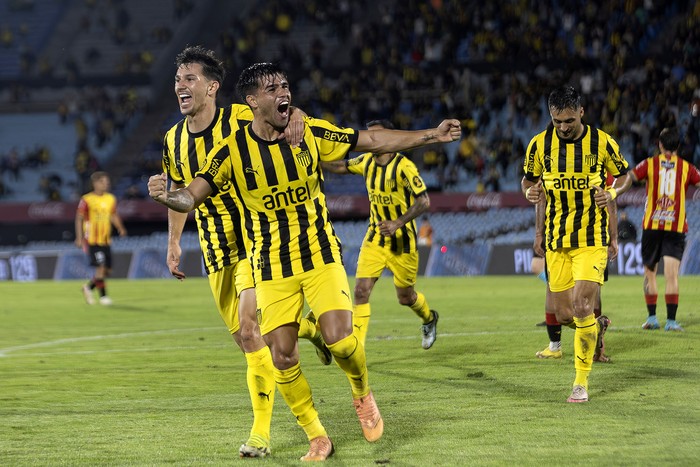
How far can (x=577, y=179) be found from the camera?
8672mm

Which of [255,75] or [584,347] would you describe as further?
[584,347]

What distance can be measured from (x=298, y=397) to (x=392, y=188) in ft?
17.0

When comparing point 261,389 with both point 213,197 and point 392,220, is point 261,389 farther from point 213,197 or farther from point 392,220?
point 392,220

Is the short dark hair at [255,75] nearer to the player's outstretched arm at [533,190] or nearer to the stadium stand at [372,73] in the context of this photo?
the player's outstretched arm at [533,190]

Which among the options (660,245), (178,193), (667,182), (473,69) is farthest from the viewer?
(473,69)

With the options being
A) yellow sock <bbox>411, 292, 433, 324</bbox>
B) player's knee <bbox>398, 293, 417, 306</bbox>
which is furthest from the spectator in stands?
player's knee <bbox>398, 293, 417, 306</bbox>

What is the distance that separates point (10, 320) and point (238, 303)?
11.6 meters

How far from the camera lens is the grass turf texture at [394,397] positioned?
20.7 feet

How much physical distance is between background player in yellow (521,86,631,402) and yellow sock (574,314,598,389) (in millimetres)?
175

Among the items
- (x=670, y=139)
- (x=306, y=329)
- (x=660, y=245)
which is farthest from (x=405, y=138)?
(x=660, y=245)

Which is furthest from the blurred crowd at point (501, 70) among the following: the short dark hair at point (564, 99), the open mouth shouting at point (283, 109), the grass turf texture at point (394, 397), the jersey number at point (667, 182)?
the open mouth shouting at point (283, 109)

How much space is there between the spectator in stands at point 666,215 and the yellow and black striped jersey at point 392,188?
274cm

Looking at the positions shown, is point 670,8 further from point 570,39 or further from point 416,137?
point 416,137

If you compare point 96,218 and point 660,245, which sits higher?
A: point 660,245
